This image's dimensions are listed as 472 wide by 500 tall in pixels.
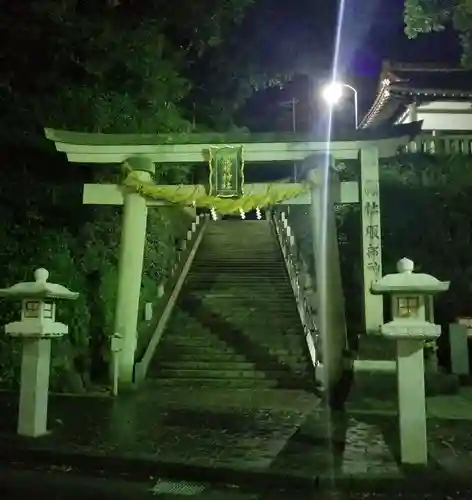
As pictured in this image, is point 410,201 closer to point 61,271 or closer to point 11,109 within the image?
point 61,271

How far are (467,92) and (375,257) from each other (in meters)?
13.9

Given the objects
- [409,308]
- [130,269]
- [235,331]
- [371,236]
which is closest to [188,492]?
[409,308]

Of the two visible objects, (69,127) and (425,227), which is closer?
(69,127)

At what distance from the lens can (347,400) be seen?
11.7 m

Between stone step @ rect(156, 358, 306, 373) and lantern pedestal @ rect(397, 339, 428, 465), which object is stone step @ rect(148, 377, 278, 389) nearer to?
stone step @ rect(156, 358, 306, 373)

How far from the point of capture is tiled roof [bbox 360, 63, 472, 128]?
79.2ft

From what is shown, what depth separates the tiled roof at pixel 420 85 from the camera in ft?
79.2

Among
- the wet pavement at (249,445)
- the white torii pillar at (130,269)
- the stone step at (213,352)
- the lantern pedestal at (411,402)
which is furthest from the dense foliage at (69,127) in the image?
the lantern pedestal at (411,402)

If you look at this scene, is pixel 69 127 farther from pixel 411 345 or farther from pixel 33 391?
pixel 411 345

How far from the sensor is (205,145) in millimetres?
13688

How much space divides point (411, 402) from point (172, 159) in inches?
325

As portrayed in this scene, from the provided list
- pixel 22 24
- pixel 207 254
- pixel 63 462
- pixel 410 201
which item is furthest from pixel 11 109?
pixel 410 201

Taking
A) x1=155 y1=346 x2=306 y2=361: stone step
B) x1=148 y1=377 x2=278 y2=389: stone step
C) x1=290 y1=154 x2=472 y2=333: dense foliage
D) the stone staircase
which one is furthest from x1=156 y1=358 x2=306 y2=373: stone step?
x1=290 y1=154 x2=472 y2=333: dense foliage

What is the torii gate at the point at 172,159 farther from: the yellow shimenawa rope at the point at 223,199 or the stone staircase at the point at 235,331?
the stone staircase at the point at 235,331
